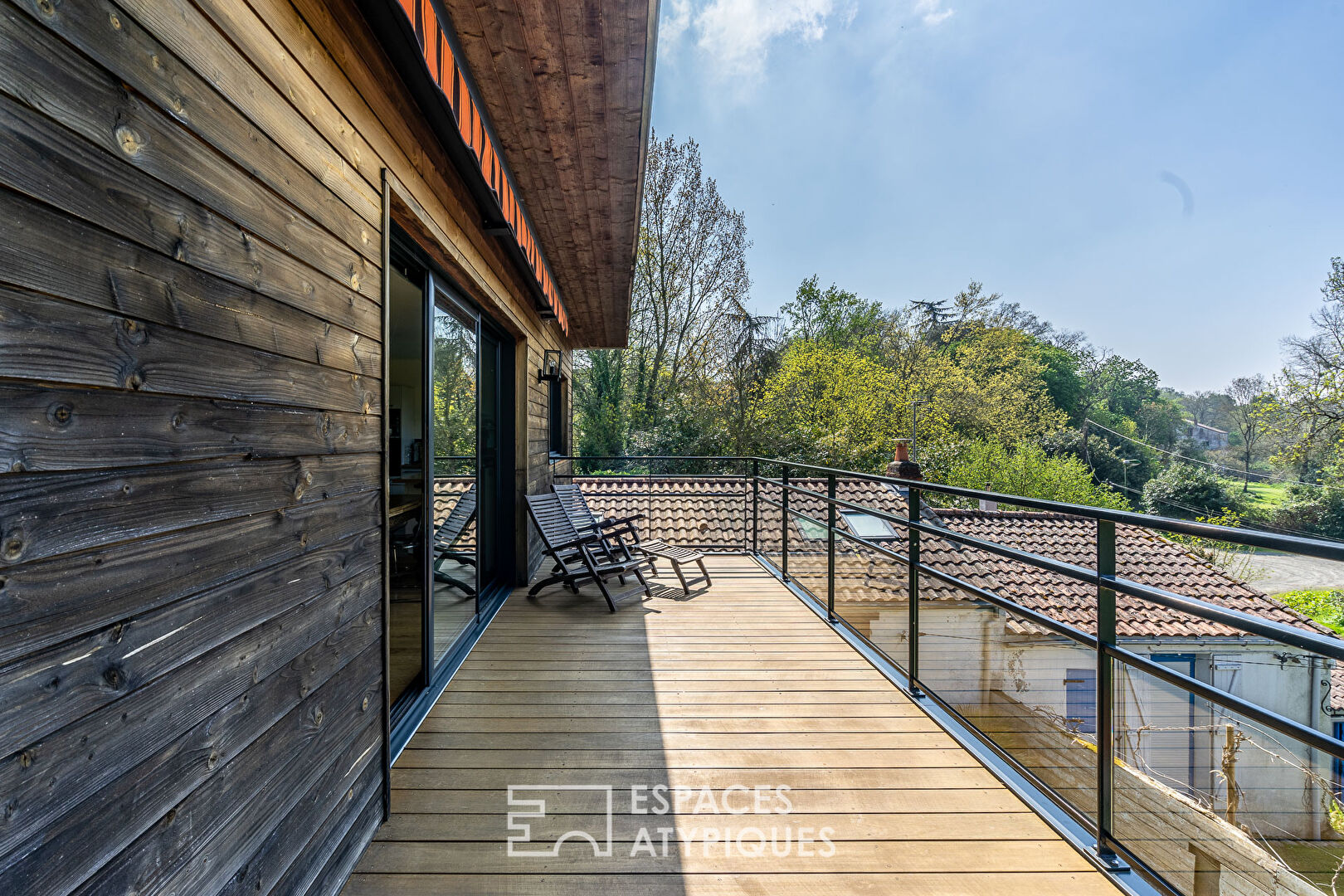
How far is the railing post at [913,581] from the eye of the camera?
252 centimetres

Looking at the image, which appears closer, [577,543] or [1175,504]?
[577,543]

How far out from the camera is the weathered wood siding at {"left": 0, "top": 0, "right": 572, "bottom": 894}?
697mm

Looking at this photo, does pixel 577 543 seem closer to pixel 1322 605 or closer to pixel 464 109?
pixel 464 109

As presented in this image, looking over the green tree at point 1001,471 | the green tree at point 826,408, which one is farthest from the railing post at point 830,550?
the green tree at point 1001,471

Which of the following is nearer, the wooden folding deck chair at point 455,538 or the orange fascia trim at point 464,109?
the orange fascia trim at point 464,109

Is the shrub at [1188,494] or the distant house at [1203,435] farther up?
the distant house at [1203,435]

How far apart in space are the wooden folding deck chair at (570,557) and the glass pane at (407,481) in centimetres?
153

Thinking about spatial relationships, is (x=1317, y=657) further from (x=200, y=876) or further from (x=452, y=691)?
(x=452, y=691)

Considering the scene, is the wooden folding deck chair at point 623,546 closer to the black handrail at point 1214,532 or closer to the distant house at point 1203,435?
the black handrail at point 1214,532

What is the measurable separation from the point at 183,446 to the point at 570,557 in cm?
330

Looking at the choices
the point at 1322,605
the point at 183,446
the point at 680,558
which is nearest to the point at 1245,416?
the point at 1322,605

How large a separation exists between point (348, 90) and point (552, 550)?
10.0 ft

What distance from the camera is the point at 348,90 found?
1.52 m

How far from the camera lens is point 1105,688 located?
61.0 inches
